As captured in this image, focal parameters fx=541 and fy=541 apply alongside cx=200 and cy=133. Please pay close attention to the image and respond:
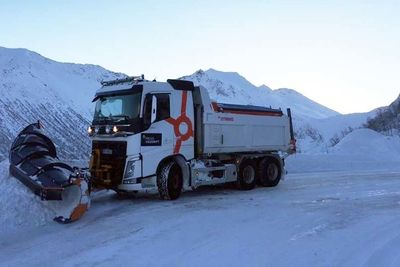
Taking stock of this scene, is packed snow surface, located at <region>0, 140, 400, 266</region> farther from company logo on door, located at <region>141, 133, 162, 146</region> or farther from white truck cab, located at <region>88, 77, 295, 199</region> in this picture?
company logo on door, located at <region>141, 133, 162, 146</region>

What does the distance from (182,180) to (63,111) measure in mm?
133363

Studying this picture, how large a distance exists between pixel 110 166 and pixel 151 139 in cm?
107

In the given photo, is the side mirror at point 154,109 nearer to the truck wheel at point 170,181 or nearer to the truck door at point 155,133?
the truck door at point 155,133

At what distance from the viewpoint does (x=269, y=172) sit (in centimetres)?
1570

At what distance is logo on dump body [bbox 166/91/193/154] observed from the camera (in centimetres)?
1245

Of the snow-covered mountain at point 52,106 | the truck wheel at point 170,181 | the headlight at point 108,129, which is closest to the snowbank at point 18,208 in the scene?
the headlight at point 108,129

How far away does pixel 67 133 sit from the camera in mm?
113125

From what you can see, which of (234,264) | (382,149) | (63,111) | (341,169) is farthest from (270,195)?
(63,111)

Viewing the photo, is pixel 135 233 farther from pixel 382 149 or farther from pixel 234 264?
pixel 382 149

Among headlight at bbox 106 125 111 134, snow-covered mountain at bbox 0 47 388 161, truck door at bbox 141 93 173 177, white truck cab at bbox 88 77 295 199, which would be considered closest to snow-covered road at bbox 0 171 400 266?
white truck cab at bbox 88 77 295 199

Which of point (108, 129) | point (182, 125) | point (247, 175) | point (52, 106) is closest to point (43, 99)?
point (52, 106)

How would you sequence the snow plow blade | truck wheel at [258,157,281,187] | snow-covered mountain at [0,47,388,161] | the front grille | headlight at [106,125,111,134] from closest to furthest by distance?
1. the snow plow blade
2. the front grille
3. headlight at [106,125,111,134]
4. truck wheel at [258,157,281,187]
5. snow-covered mountain at [0,47,388,161]

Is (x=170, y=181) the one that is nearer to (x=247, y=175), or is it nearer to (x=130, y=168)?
(x=130, y=168)

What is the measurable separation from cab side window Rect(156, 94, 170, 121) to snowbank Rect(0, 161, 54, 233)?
3.44 m
